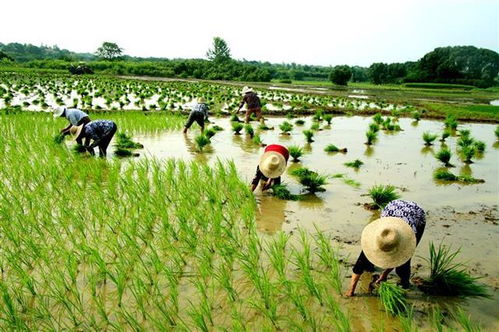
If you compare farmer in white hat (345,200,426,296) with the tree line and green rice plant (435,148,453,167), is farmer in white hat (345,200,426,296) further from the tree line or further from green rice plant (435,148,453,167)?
the tree line

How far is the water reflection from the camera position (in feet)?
13.6

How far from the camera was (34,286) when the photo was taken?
2797 millimetres

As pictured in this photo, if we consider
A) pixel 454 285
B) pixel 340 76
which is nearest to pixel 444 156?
pixel 454 285

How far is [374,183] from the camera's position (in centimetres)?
596

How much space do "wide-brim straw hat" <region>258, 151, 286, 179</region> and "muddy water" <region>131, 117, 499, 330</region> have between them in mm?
438

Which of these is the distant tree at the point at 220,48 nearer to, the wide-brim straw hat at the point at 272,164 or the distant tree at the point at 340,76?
the distant tree at the point at 340,76

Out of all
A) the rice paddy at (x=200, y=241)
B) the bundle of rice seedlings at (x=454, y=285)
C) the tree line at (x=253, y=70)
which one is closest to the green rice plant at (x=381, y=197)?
the rice paddy at (x=200, y=241)

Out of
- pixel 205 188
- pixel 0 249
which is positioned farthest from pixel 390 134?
pixel 0 249

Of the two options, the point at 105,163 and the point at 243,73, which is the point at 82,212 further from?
the point at 243,73

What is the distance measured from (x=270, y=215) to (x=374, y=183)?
90.0 inches

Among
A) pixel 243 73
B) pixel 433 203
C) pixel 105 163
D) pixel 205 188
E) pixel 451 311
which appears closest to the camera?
pixel 451 311

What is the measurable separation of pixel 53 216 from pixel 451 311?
3.71 m

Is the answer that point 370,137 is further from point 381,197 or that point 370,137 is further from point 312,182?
point 381,197

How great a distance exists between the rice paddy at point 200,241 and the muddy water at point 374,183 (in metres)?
0.02
